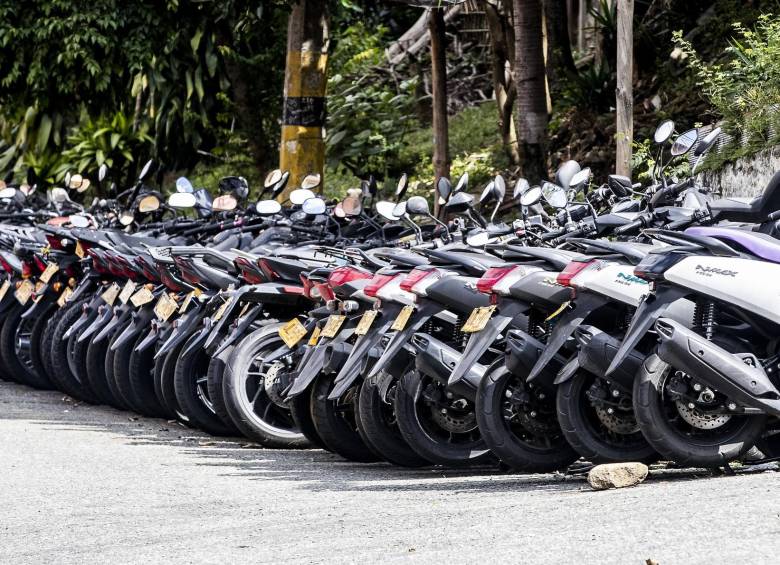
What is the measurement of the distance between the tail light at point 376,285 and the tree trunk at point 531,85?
20.1ft

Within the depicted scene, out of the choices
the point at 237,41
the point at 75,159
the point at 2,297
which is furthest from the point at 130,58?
the point at 2,297

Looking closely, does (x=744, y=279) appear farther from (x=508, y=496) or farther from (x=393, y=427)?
(x=393, y=427)

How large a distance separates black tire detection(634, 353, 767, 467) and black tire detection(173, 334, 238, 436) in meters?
3.77

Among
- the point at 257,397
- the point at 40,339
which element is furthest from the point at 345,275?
the point at 40,339

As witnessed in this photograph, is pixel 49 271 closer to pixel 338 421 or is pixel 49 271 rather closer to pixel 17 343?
pixel 17 343

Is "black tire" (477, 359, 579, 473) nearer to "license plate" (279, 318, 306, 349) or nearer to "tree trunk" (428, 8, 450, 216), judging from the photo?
"license plate" (279, 318, 306, 349)

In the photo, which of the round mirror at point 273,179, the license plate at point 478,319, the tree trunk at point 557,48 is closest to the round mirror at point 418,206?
the license plate at point 478,319

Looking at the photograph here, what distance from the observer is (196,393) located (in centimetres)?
975

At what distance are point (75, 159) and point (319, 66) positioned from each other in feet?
30.5

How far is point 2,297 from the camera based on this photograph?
1288cm

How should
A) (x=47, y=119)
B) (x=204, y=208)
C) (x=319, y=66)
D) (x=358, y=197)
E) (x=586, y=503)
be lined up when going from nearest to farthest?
(x=586, y=503)
(x=358, y=197)
(x=204, y=208)
(x=319, y=66)
(x=47, y=119)

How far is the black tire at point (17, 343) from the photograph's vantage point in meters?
12.9

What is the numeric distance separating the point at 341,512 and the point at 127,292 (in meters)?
4.70

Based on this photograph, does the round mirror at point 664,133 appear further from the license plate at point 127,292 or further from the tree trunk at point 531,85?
the tree trunk at point 531,85
